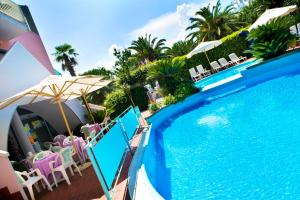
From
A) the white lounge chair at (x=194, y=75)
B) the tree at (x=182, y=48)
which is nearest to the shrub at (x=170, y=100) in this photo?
the white lounge chair at (x=194, y=75)

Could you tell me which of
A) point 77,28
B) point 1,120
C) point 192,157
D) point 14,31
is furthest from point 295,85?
point 14,31

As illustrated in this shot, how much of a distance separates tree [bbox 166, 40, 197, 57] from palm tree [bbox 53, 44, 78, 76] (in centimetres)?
1818

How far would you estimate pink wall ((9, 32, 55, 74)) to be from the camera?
17.3 m

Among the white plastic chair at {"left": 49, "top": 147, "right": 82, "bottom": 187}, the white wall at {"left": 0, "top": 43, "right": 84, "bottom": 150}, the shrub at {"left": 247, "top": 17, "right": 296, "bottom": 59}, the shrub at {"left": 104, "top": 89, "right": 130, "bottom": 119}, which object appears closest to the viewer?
the white plastic chair at {"left": 49, "top": 147, "right": 82, "bottom": 187}

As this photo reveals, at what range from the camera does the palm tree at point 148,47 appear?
4291cm

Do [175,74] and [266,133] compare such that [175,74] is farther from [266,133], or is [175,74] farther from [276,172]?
[276,172]

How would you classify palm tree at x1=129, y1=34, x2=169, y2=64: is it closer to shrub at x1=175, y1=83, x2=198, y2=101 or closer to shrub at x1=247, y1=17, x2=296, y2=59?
shrub at x1=175, y1=83, x2=198, y2=101

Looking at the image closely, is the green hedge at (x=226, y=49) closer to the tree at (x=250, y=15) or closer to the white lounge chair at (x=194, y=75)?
the white lounge chair at (x=194, y=75)

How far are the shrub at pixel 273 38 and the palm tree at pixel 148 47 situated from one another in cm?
2883

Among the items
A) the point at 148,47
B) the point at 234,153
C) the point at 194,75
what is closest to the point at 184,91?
the point at 194,75

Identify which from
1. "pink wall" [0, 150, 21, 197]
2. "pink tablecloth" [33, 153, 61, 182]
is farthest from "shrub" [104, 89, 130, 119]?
"pink wall" [0, 150, 21, 197]

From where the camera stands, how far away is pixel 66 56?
114 ft

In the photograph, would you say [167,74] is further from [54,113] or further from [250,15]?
[250,15]

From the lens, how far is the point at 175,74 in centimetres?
1653
